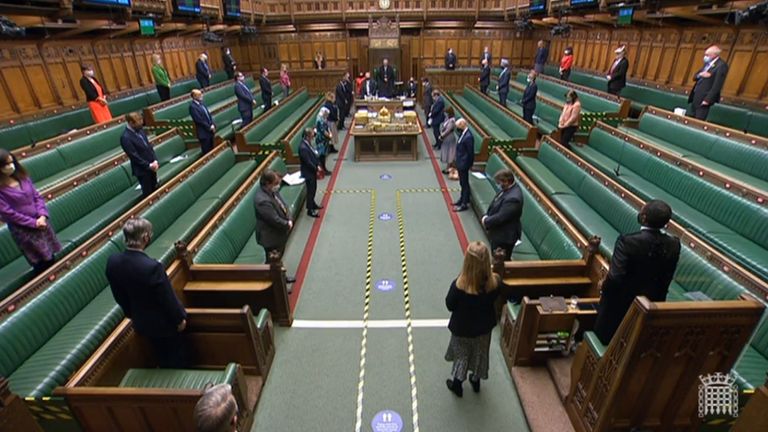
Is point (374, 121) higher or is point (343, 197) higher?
point (374, 121)

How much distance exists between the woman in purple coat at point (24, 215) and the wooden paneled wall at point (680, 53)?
1257 cm

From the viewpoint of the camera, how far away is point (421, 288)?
494 centimetres

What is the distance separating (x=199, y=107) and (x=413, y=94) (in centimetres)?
1082

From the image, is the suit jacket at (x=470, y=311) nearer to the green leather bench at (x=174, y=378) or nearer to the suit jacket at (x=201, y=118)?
the green leather bench at (x=174, y=378)

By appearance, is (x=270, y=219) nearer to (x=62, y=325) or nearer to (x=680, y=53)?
(x=62, y=325)

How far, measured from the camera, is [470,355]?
3266 mm

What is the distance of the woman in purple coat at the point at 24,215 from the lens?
3.51m

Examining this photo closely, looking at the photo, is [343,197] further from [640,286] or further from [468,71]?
[468,71]

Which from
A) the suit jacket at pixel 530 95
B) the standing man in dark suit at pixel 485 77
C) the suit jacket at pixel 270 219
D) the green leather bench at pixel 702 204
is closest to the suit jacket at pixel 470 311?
the suit jacket at pixel 270 219

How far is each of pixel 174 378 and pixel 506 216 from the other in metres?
3.38

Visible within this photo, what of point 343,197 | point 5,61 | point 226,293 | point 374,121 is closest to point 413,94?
point 374,121

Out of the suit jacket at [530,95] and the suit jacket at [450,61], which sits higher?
the suit jacket at [450,61]

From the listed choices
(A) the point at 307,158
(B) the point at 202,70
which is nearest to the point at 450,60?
(B) the point at 202,70

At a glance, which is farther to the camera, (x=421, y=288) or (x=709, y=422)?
(x=421, y=288)
